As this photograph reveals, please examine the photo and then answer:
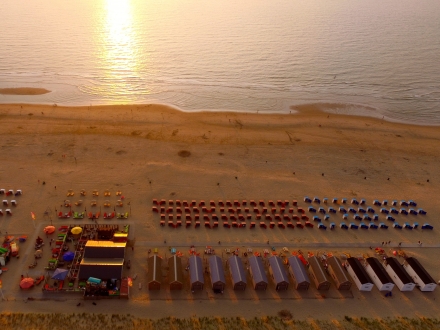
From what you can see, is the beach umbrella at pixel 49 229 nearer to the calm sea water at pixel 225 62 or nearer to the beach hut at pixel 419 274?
the beach hut at pixel 419 274

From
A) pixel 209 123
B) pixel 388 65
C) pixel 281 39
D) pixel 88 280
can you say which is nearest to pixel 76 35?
pixel 281 39

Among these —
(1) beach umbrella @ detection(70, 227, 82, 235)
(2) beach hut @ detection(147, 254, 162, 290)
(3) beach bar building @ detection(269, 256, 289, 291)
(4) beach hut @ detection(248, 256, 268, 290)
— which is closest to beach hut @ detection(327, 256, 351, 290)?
(3) beach bar building @ detection(269, 256, 289, 291)

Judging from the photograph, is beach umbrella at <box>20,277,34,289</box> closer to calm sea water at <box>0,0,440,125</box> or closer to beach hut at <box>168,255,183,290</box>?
beach hut at <box>168,255,183,290</box>

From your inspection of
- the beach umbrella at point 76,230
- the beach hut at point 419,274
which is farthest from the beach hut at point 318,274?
the beach umbrella at point 76,230

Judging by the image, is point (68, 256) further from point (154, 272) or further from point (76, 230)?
point (154, 272)

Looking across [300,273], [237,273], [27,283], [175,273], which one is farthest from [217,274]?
[27,283]

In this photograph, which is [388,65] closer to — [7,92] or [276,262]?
[276,262]
